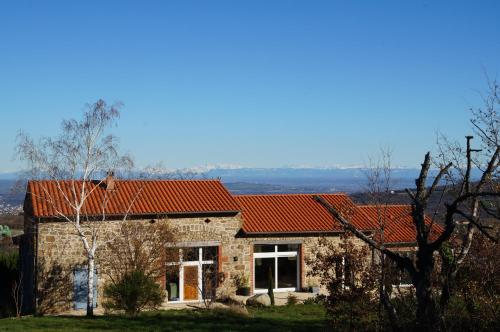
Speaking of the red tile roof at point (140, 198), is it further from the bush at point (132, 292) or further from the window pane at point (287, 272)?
the window pane at point (287, 272)

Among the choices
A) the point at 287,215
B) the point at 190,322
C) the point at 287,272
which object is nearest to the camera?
the point at 190,322

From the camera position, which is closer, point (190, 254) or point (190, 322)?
point (190, 322)

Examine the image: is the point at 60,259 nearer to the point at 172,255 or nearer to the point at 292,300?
the point at 172,255

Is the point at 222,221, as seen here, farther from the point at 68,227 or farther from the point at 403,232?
the point at 403,232

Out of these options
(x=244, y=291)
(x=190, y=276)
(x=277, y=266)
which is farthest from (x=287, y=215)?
(x=190, y=276)

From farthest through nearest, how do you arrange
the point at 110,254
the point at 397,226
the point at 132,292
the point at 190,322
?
the point at 397,226
the point at 110,254
the point at 132,292
the point at 190,322

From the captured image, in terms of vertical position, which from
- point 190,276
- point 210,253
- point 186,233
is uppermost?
point 186,233

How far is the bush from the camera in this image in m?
20.5

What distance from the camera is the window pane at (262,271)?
25.8 metres

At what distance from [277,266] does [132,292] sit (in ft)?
24.7

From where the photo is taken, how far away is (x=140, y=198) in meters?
24.7

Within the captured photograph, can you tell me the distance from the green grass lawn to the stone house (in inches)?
91.1

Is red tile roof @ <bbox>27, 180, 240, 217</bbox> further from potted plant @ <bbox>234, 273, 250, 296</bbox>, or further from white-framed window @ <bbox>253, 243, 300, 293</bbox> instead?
potted plant @ <bbox>234, 273, 250, 296</bbox>

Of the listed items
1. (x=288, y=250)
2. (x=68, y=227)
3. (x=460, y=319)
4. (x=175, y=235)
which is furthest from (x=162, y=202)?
(x=460, y=319)
